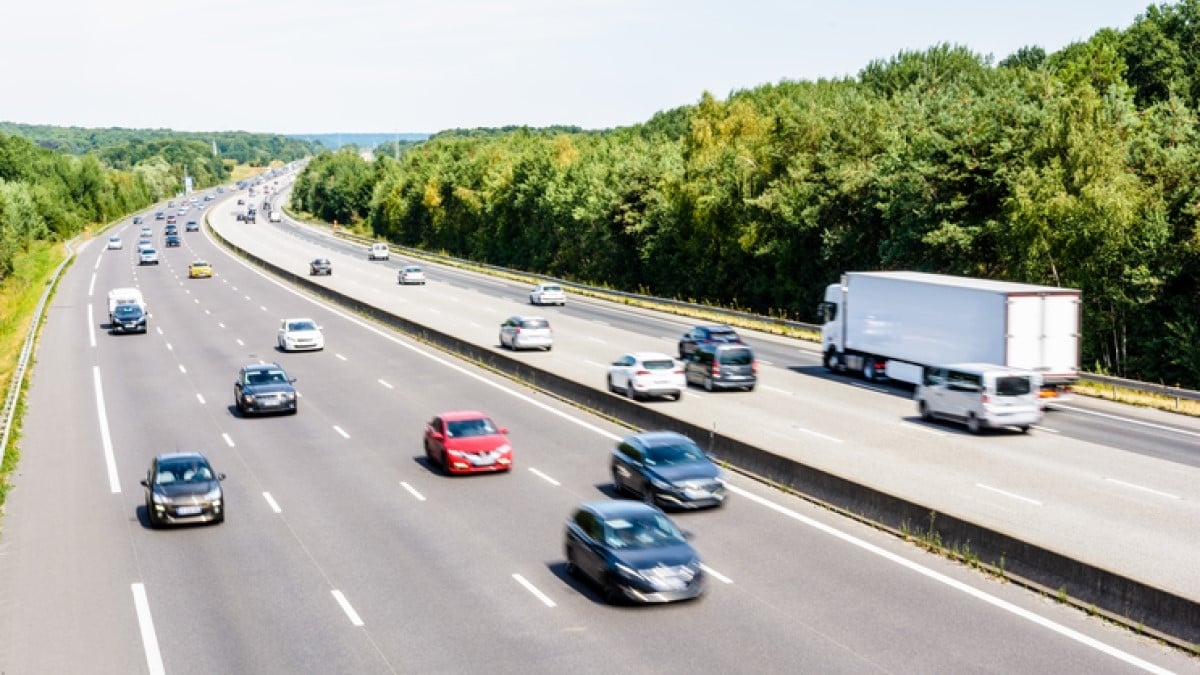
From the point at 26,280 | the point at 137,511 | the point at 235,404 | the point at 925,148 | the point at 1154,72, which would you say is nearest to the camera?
the point at 137,511

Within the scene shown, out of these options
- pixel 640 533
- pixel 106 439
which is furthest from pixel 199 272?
pixel 640 533

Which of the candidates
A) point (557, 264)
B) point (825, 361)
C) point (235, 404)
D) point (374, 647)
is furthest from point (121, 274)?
point (374, 647)

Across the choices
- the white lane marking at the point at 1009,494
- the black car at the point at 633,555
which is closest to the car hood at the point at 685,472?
the black car at the point at 633,555

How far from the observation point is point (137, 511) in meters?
27.1

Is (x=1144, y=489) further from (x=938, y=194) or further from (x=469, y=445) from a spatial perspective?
(x=938, y=194)

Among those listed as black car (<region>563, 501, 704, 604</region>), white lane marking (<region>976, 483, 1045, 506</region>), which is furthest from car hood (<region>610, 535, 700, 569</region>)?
white lane marking (<region>976, 483, 1045, 506</region>)

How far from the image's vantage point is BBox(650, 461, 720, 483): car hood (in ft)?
83.9

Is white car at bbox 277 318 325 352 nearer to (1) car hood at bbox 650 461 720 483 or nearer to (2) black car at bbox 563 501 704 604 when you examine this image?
(1) car hood at bbox 650 461 720 483

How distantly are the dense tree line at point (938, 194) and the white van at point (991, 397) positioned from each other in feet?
54.9

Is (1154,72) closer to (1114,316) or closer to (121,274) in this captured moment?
(1114,316)

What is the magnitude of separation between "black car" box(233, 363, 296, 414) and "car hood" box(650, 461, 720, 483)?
687 inches

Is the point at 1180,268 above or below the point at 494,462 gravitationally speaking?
above

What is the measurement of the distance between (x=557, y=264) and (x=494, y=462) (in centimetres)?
9135

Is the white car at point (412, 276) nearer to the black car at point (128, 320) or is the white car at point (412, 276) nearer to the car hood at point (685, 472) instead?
the black car at point (128, 320)
